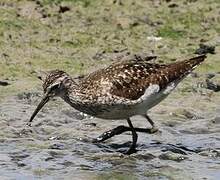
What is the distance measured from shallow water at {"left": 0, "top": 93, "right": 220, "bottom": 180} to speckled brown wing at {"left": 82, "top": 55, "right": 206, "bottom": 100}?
81 centimetres

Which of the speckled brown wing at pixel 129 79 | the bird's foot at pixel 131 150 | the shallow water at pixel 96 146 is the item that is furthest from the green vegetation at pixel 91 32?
the bird's foot at pixel 131 150

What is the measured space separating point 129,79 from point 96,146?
3.32 feet

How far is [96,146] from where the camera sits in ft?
38.2

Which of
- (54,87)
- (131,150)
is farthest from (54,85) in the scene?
(131,150)

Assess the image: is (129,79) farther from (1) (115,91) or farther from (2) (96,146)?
(2) (96,146)

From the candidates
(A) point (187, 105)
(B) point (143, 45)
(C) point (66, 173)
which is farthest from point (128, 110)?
(B) point (143, 45)

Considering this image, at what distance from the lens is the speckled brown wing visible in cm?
1134

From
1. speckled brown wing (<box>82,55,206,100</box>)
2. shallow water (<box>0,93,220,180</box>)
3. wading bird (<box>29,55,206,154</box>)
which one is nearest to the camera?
shallow water (<box>0,93,220,180</box>)

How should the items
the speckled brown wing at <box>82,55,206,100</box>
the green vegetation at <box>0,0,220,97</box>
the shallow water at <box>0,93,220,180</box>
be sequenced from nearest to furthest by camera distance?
the shallow water at <box>0,93,220,180</box> < the speckled brown wing at <box>82,55,206,100</box> < the green vegetation at <box>0,0,220,97</box>

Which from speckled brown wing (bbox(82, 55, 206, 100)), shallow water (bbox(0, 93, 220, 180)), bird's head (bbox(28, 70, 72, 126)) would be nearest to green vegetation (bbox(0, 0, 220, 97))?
shallow water (bbox(0, 93, 220, 180))

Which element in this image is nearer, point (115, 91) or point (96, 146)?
point (115, 91)

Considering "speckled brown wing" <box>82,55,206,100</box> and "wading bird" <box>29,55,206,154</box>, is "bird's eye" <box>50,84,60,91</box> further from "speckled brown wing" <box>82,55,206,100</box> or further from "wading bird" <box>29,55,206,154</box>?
"speckled brown wing" <box>82,55,206,100</box>

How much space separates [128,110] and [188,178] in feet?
4.88

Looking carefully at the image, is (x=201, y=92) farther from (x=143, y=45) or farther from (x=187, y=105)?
(x=143, y=45)
